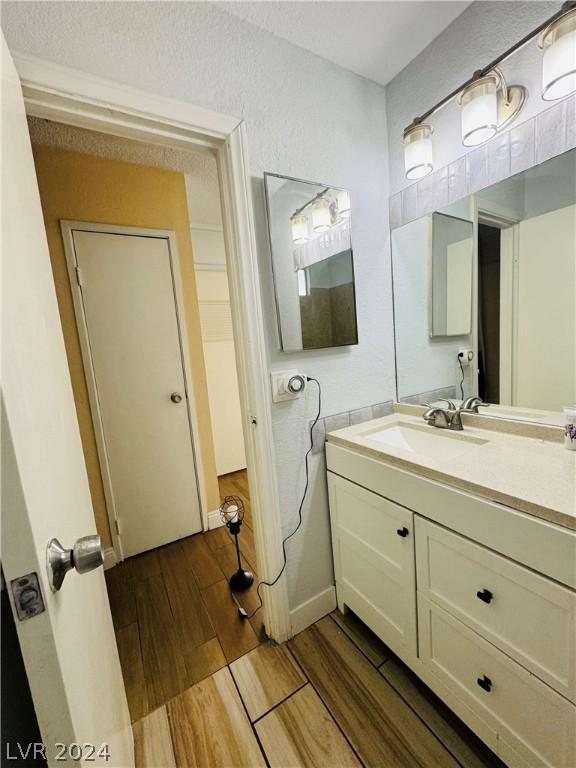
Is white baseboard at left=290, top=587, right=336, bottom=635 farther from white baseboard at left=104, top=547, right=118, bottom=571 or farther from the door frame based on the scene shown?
white baseboard at left=104, top=547, right=118, bottom=571

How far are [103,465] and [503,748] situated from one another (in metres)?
2.02

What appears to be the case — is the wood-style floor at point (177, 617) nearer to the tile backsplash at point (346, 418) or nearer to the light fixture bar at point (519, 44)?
the tile backsplash at point (346, 418)

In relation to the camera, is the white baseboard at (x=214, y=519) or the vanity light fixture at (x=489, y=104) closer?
the vanity light fixture at (x=489, y=104)

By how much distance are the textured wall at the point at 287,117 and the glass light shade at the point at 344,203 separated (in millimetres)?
78

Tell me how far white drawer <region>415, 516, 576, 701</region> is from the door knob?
2.88ft

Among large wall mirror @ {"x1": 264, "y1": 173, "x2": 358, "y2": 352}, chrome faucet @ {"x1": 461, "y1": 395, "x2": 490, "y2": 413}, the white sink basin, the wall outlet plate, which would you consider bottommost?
the white sink basin

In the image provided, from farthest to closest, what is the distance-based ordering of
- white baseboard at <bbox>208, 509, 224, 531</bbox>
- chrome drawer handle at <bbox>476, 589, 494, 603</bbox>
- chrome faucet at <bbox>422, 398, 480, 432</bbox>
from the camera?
white baseboard at <bbox>208, 509, 224, 531</bbox>
chrome faucet at <bbox>422, 398, 480, 432</bbox>
chrome drawer handle at <bbox>476, 589, 494, 603</bbox>

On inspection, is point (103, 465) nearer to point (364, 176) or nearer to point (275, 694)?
point (275, 694)

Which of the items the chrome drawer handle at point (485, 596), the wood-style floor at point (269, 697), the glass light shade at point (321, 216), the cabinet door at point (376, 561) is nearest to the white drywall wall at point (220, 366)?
the wood-style floor at point (269, 697)

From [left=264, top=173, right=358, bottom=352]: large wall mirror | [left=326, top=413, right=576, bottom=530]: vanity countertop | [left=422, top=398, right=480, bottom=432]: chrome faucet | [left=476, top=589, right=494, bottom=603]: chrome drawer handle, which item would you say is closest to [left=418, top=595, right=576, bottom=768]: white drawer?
[left=476, top=589, right=494, bottom=603]: chrome drawer handle

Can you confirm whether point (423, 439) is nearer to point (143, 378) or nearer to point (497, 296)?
point (497, 296)

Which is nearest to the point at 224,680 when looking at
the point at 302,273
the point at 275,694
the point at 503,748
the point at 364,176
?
the point at 275,694

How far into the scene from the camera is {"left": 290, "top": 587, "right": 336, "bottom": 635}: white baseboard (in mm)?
1332

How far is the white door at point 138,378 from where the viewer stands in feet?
5.81
